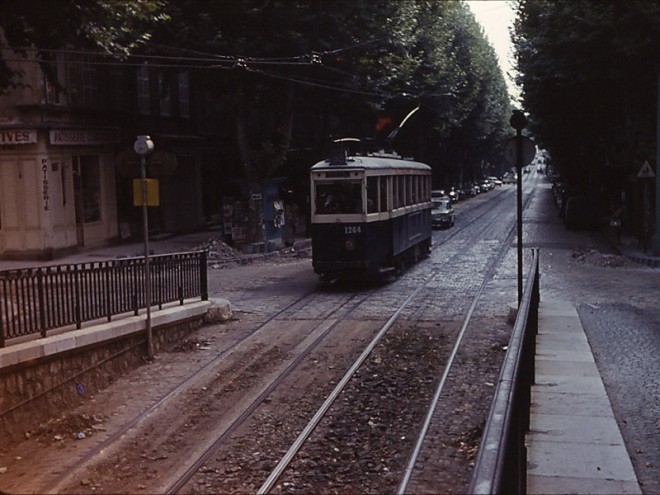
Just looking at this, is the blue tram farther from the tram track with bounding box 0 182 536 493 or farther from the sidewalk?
the sidewalk

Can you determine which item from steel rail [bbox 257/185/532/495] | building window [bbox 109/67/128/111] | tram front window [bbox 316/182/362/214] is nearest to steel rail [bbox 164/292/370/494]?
steel rail [bbox 257/185/532/495]

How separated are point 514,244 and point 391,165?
1185cm

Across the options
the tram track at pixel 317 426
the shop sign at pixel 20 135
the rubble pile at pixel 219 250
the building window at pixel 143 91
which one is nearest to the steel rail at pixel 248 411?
the tram track at pixel 317 426

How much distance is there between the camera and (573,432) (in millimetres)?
8805

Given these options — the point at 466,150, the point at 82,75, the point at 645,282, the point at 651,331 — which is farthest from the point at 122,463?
the point at 466,150

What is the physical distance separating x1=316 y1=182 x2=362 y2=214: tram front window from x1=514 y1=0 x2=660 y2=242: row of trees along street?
27.6 ft

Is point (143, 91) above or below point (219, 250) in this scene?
above

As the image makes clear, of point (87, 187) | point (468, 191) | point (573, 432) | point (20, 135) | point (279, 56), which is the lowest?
point (573, 432)

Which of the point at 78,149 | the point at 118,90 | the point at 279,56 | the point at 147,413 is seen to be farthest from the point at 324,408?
the point at 118,90

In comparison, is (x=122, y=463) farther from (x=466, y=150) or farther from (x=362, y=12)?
(x=466, y=150)

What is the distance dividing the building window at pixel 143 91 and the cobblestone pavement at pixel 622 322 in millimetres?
15731

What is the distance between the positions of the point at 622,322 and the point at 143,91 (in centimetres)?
2254

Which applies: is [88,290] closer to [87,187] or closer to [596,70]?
[87,187]

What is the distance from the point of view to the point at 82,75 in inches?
1168
